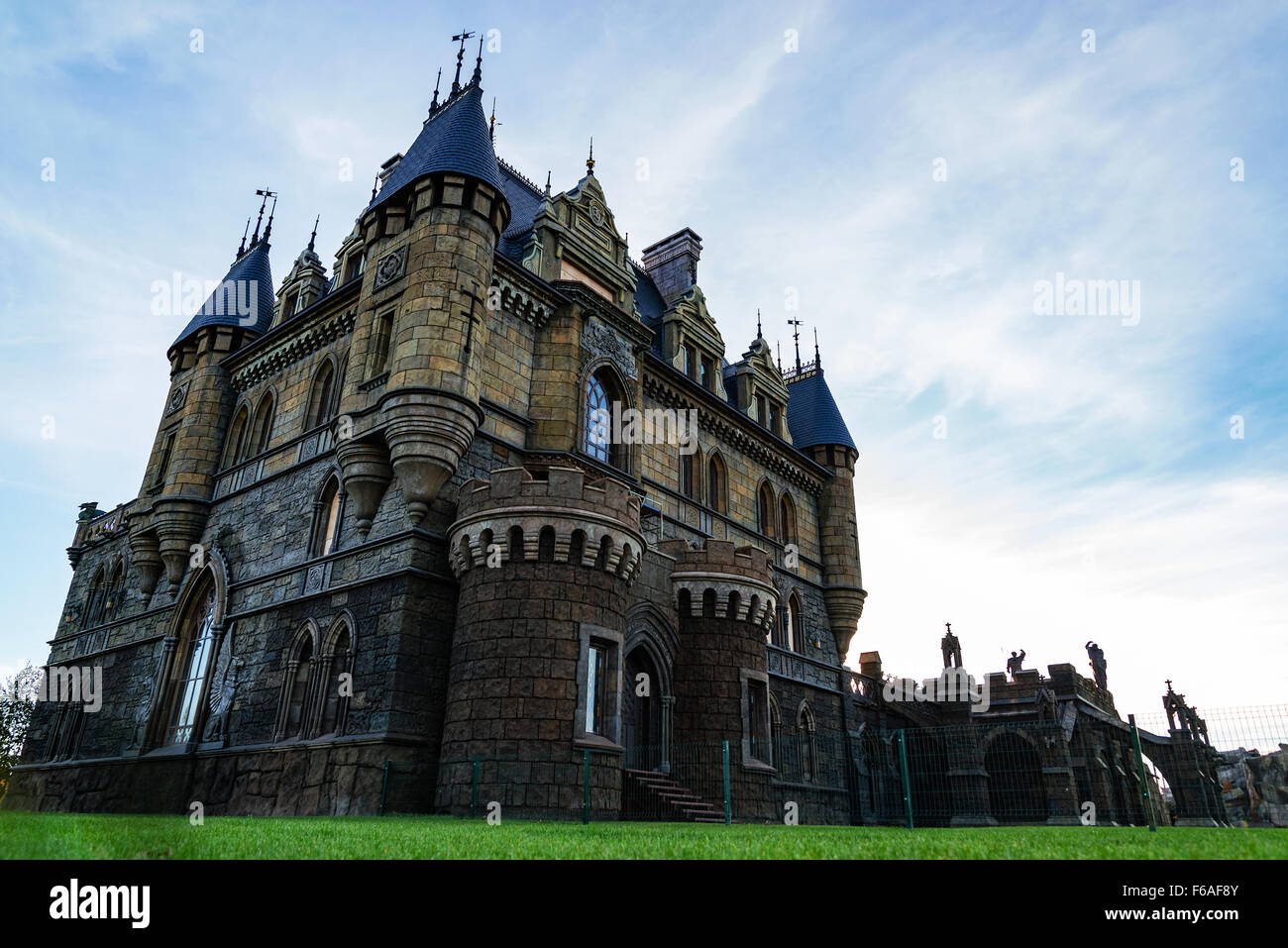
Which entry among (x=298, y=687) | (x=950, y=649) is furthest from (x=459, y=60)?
(x=950, y=649)

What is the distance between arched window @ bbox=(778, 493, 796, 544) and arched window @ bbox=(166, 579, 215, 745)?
17511mm

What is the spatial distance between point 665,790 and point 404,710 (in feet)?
17.2

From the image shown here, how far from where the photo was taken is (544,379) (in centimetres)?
2002

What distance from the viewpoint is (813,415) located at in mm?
31766

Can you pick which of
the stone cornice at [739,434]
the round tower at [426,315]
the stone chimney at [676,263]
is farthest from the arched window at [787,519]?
the round tower at [426,315]

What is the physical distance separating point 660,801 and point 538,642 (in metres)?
3.96

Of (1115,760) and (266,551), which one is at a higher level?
(266,551)

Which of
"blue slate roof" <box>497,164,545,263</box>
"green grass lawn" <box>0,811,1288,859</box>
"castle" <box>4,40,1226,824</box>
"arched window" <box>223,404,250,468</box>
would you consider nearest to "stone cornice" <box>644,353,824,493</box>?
"castle" <box>4,40,1226,824</box>

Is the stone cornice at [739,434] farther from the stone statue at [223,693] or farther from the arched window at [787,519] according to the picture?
the stone statue at [223,693]

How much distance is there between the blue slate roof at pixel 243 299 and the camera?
25.3 metres

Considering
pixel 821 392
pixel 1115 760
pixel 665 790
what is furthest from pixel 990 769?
pixel 665 790

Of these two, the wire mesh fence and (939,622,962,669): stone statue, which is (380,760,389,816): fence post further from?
(939,622,962,669): stone statue
